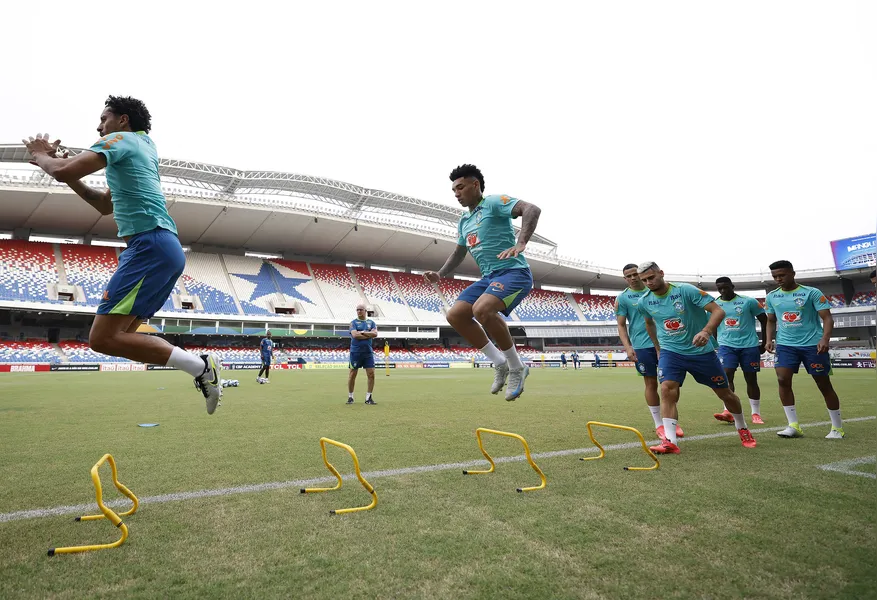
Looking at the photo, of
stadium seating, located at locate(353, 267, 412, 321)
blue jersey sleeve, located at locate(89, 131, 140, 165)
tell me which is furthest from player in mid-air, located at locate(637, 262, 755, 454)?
stadium seating, located at locate(353, 267, 412, 321)

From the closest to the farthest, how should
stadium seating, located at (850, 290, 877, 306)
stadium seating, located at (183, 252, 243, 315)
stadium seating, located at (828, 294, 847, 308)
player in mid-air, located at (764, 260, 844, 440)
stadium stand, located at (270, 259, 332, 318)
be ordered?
player in mid-air, located at (764, 260, 844, 440), stadium seating, located at (183, 252, 243, 315), stadium stand, located at (270, 259, 332, 318), stadium seating, located at (850, 290, 877, 306), stadium seating, located at (828, 294, 847, 308)

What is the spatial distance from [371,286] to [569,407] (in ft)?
151

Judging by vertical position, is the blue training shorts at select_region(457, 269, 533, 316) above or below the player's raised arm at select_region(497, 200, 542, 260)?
below

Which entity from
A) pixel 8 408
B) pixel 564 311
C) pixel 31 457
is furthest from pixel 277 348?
pixel 31 457

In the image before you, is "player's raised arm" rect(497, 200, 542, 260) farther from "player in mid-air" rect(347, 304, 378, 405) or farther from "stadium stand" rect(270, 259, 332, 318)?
"stadium stand" rect(270, 259, 332, 318)

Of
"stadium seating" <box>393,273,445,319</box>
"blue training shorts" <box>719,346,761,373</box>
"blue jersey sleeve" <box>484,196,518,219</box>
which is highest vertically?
"stadium seating" <box>393,273,445,319</box>

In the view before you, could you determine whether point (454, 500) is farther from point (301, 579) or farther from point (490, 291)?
point (490, 291)

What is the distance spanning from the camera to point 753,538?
2.45 m

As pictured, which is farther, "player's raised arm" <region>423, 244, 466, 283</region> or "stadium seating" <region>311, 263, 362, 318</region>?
"stadium seating" <region>311, 263, 362, 318</region>

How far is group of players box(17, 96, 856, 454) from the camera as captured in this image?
3.44 m

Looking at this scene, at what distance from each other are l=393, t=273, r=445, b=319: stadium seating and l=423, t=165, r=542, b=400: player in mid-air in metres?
47.2

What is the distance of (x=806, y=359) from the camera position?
6.08 metres

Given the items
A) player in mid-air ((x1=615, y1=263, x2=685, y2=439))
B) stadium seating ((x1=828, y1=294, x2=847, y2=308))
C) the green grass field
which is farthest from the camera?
stadium seating ((x1=828, y1=294, x2=847, y2=308))

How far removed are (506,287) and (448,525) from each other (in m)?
2.40
